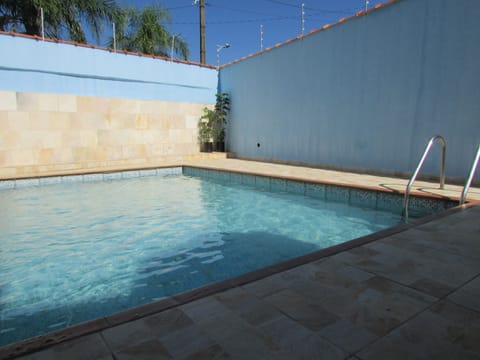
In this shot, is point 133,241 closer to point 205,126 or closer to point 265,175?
point 265,175

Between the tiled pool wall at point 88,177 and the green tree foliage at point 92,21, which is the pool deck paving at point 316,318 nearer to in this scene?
the tiled pool wall at point 88,177

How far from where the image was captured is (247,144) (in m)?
10.6

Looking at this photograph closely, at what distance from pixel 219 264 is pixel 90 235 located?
5.96 ft

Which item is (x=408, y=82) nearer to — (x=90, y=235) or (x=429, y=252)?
(x=429, y=252)

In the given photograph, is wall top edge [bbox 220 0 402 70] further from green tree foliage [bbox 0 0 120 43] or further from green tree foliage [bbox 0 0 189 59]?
green tree foliage [bbox 0 0 120 43]

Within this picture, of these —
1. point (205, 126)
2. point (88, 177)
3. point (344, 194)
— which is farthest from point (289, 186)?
point (205, 126)

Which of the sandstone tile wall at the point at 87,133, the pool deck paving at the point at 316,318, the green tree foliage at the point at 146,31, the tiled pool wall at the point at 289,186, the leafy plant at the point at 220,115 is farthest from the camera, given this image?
the green tree foliage at the point at 146,31

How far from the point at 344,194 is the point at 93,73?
7.34 meters

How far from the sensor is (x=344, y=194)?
540cm

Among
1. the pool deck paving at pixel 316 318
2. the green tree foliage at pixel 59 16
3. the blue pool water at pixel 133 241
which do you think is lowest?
the blue pool water at pixel 133 241

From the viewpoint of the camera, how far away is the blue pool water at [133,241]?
2436 millimetres

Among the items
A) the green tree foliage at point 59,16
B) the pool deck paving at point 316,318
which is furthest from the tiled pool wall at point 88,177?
the green tree foliage at point 59,16

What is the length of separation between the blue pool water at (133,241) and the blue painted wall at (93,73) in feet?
10.1

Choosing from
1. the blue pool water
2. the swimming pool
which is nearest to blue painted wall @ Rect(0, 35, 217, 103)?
the swimming pool
